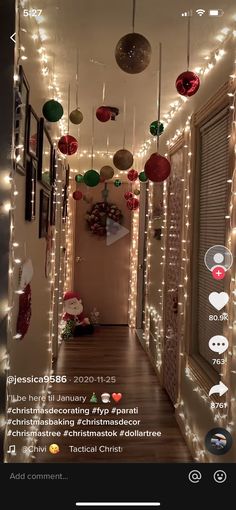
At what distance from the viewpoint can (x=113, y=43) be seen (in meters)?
1.50

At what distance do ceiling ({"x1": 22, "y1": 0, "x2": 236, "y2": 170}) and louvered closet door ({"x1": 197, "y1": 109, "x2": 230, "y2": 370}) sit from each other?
263 mm

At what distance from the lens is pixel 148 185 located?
367cm

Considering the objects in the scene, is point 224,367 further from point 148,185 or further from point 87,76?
point 148,185

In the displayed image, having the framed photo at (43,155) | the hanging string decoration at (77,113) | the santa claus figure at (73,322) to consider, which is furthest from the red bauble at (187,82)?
the santa claus figure at (73,322)

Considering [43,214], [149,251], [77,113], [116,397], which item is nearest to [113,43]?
[77,113]

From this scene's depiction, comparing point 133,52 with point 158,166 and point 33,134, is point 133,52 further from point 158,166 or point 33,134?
point 33,134

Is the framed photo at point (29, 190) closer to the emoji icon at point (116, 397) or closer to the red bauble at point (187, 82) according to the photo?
the red bauble at point (187, 82)

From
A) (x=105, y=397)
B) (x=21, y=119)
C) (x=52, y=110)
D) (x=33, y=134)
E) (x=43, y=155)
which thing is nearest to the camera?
(x=105, y=397)

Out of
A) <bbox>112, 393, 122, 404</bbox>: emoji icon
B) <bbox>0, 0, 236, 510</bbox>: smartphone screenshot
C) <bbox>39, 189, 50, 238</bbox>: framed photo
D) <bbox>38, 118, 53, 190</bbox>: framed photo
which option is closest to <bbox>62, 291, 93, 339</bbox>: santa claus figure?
<bbox>0, 0, 236, 510</bbox>: smartphone screenshot

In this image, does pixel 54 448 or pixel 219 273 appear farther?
pixel 219 273

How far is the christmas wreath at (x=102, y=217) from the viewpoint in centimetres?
419

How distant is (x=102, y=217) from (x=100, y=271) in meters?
0.58

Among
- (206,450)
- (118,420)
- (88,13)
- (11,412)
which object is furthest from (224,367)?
(88,13)

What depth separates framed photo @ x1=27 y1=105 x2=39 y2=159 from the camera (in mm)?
1259
